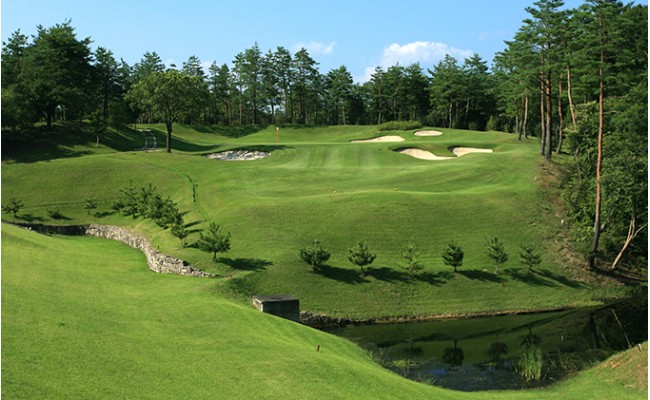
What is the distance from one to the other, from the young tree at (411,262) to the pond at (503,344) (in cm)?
426

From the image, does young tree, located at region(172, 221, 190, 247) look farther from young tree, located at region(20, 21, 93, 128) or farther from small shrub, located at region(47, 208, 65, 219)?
young tree, located at region(20, 21, 93, 128)

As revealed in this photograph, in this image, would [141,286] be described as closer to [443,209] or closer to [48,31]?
[443,209]

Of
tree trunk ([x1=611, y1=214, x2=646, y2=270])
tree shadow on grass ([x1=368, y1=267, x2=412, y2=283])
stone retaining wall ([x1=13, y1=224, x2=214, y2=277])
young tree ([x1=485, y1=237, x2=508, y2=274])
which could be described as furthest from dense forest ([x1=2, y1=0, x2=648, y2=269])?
stone retaining wall ([x1=13, y1=224, x2=214, y2=277])

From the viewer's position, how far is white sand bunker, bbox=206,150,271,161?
2726 inches

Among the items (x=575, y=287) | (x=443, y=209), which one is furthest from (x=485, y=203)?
(x=575, y=287)

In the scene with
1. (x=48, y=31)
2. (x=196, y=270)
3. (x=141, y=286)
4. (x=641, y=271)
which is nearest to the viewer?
(x=141, y=286)

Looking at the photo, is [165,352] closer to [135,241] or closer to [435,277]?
[435,277]

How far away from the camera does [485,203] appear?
148ft

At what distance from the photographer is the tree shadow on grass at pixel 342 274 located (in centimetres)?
3438

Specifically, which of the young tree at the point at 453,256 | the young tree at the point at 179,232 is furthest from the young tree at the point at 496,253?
the young tree at the point at 179,232

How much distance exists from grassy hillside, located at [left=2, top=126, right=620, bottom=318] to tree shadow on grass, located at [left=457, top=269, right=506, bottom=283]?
0.33ft

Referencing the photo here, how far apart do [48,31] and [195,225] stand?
54172 mm

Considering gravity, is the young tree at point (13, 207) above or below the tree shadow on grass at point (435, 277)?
above

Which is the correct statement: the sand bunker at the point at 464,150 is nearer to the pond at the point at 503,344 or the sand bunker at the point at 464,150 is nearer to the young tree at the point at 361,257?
the pond at the point at 503,344
